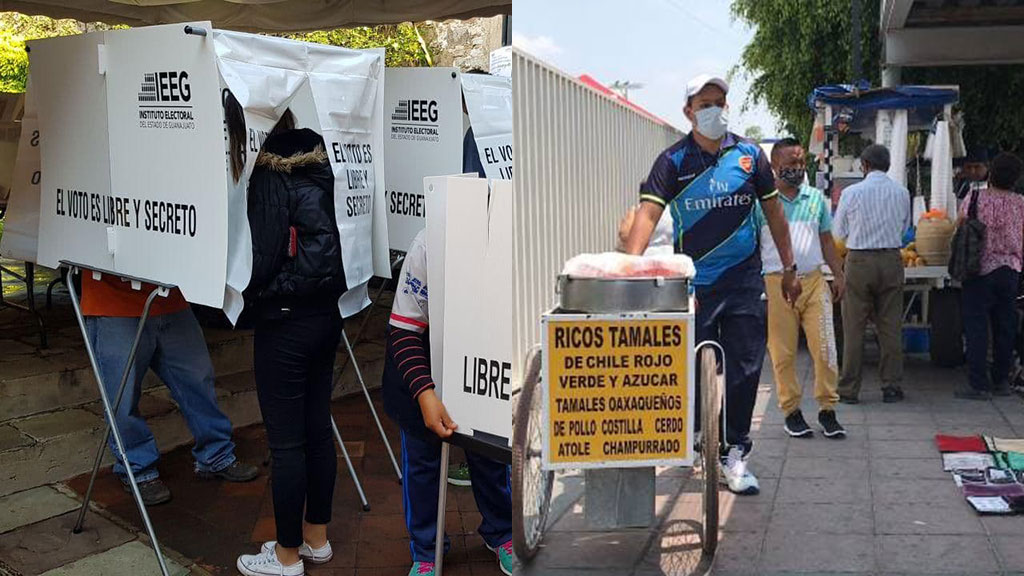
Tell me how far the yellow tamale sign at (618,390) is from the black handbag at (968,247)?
4.56 meters

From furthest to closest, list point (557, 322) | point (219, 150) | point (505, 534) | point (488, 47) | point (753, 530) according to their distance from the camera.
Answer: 1. point (488, 47)
2. point (753, 530)
3. point (505, 534)
4. point (219, 150)
5. point (557, 322)

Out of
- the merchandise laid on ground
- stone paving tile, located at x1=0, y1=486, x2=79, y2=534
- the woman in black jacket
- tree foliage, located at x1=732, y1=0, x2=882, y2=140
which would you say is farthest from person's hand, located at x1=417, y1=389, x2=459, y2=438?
tree foliage, located at x1=732, y1=0, x2=882, y2=140

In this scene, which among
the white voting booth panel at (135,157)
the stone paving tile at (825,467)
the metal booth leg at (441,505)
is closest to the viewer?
the metal booth leg at (441,505)

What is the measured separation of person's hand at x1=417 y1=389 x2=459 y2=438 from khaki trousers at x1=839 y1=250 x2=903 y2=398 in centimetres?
448

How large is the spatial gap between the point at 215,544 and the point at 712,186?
8.95 feet

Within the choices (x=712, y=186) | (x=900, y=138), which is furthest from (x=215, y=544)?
(x=900, y=138)

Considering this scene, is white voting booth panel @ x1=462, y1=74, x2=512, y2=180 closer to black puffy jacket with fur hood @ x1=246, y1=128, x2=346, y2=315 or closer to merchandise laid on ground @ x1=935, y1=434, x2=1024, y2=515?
black puffy jacket with fur hood @ x1=246, y1=128, x2=346, y2=315

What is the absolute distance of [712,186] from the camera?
4.53 metres

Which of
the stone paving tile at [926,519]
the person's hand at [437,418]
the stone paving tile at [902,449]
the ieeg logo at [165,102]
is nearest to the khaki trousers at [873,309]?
the stone paving tile at [902,449]

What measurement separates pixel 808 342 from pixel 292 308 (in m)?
3.53

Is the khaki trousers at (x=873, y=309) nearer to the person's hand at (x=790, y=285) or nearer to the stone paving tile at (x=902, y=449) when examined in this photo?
the stone paving tile at (x=902, y=449)

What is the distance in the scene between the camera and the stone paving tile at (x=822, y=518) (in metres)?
4.45

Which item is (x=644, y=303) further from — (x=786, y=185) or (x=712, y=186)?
(x=786, y=185)

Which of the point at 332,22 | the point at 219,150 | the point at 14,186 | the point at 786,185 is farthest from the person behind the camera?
the point at 332,22
